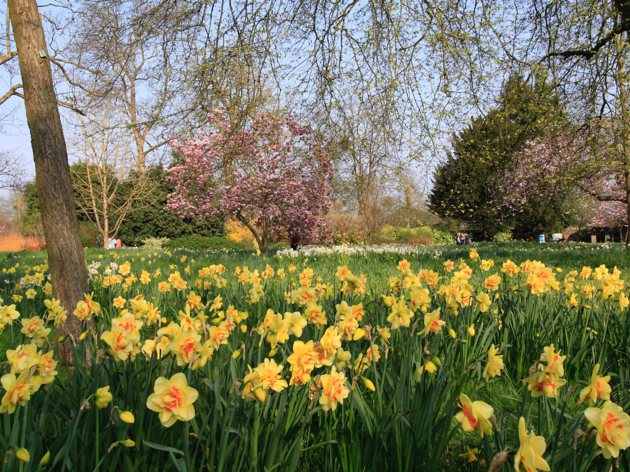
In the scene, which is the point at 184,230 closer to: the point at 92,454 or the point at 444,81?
the point at 444,81

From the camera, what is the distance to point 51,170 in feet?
7.47

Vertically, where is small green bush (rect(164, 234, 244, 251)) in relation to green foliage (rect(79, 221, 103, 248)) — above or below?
below

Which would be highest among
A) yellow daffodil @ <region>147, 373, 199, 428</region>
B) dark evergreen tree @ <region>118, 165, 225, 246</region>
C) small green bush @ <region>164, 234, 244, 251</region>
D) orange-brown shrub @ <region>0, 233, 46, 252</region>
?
dark evergreen tree @ <region>118, 165, 225, 246</region>

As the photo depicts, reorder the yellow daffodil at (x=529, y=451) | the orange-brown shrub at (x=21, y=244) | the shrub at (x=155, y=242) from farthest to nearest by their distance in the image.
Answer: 1. the shrub at (x=155, y=242)
2. the orange-brown shrub at (x=21, y=244)
3. the yellow daffodil at (x=529, y=451)

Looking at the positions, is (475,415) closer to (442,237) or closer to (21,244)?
(21,244)

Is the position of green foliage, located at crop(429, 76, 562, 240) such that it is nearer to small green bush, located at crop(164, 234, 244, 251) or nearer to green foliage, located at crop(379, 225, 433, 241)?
small green bush, located at crop(164, 234, 244, 251)

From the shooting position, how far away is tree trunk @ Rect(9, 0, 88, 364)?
2.27 metres

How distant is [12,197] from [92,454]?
42396mm

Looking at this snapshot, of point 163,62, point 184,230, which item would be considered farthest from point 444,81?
point 184,230

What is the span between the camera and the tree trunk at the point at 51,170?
2273 millimetres

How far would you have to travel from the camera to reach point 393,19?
12.3ft

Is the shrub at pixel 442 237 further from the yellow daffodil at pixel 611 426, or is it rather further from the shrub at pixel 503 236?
the yellow daffodil at pixel 611 426

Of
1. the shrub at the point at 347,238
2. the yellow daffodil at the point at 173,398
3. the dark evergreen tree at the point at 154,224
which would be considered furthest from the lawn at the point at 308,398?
the dark evergreen tree at the point at 154,224

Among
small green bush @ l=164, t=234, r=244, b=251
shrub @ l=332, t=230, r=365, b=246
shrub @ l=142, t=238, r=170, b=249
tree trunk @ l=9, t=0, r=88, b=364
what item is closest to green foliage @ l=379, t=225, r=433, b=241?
shrub @ l=332, t=230, r=365, b=246
